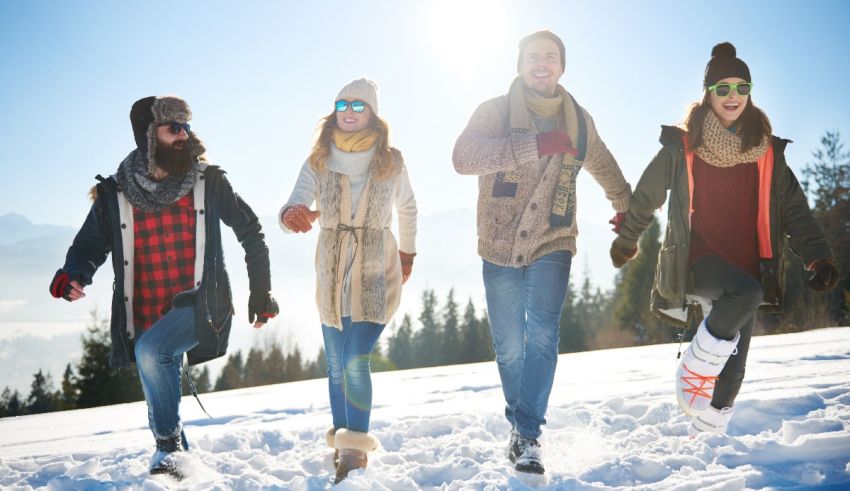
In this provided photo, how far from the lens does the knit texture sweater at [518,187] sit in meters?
4.03

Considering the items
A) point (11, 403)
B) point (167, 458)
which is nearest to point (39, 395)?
point (11, 403)

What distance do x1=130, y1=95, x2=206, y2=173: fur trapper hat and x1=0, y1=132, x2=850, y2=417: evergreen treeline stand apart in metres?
3.84

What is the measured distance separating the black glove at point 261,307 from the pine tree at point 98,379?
3189 cm

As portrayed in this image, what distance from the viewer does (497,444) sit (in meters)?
4.70

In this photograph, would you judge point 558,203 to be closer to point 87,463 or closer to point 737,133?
point 737,133

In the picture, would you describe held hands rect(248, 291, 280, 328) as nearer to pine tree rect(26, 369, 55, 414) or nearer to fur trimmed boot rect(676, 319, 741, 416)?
fur trimmed boot rect(676, 319, 741, 416)

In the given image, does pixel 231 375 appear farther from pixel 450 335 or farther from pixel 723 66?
pixel 723 66

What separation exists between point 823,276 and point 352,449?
3162mm

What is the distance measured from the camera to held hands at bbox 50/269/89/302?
3811 mm

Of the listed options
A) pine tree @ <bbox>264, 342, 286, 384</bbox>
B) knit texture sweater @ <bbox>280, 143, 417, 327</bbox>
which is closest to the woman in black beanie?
knit texture sweater @ <bbox>280, 143, 417, 327</bbox>

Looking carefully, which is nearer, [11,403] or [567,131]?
[567,131]

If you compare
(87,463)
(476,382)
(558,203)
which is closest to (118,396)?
(476,382)

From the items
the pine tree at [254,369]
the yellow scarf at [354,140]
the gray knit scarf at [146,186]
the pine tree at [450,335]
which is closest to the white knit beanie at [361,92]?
the yellow scarf at [354,140]

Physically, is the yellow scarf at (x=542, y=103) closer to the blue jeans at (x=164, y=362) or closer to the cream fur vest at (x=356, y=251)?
the cream fur vest at (x=356, y=251)
